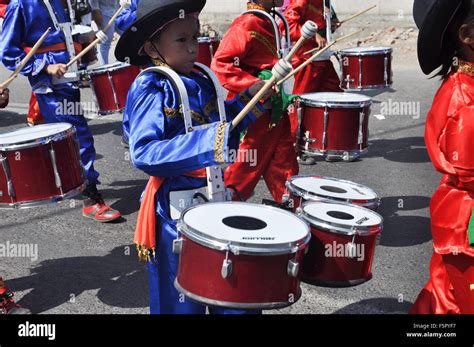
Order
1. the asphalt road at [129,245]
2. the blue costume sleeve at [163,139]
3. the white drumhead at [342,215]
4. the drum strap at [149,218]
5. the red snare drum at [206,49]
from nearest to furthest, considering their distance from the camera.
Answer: the blue costume sleeve at [163,139]
the drum strap at [149,218]
the white drumhead at [342,215]
the asphalt road at [129,245]
the red snare drum at [206,49]

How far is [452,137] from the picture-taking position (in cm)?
288

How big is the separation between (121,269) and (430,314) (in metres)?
2.30

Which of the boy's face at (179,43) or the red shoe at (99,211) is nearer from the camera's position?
the boy's face at (179,43)

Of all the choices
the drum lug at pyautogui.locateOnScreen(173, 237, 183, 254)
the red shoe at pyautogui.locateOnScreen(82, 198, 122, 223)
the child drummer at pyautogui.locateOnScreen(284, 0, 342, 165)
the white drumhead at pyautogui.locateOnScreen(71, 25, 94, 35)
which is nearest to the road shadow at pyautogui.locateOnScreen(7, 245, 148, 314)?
the red shoe at pyautogui.locateOnScreen(82, 198, 122, 223)

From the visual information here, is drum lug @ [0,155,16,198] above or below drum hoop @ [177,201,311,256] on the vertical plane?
below

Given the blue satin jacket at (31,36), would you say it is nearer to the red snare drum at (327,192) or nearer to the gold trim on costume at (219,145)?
the red snare drum at (327,192)

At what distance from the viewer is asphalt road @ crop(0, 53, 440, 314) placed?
4207mm

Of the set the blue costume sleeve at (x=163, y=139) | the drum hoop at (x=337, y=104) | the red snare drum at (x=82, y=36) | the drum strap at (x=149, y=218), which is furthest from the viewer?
the red snare drum at (x=82, y=36)

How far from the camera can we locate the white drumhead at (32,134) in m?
3.94

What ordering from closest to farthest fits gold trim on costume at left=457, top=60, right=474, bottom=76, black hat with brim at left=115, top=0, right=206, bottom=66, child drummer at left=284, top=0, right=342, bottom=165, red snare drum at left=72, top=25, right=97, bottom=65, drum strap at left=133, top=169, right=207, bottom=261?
black hat with brim at left=115, top=0, right=206, bottom=66
drum strap at left=133, top=169, right=207, bottom=261
gold trim on costume at left=457, top=60, right=474, bottom=76
red snare drum at left=72, top=25, right=97, bottom=65
child drummer at left=284, top=0, right=342, bottom=165

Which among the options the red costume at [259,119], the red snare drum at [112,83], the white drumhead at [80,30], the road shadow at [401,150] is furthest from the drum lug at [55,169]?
the road shadow at [401,150]

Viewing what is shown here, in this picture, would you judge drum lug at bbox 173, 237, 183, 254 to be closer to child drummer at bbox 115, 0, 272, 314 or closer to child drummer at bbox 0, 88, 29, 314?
child drummer at bbox 115, 0, 272, 314

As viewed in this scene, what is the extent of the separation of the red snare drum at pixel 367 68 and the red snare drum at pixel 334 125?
159 centimetres
